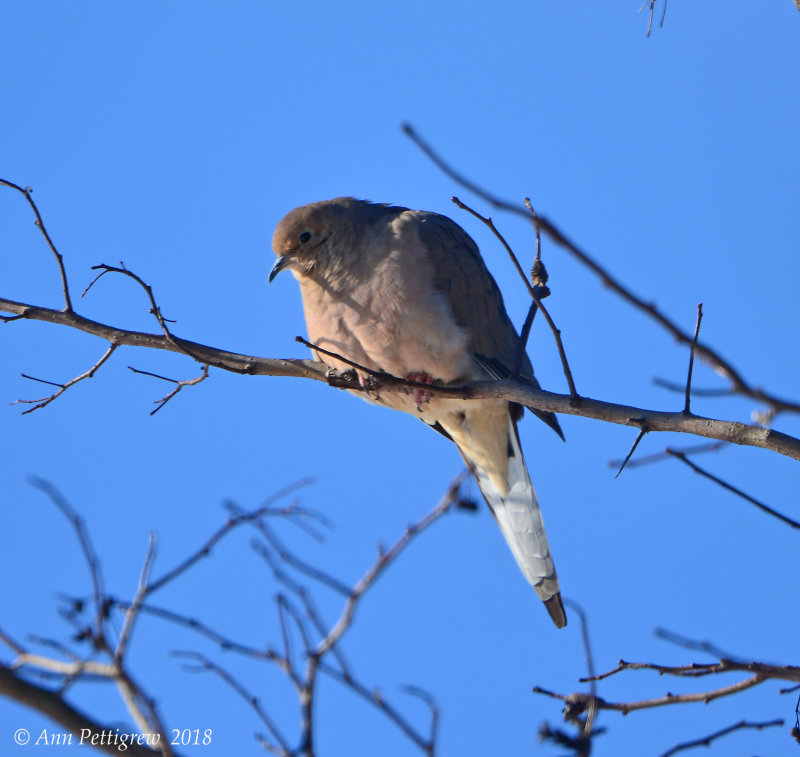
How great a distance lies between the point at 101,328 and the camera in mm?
3594

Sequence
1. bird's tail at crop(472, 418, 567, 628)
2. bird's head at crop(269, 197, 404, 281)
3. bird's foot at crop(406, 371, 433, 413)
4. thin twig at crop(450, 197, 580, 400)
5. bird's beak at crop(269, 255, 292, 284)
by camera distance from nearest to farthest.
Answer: thin twig at crop(450, 197, 580, 400) < bird's foot at crop(406, 371, 433, 413) < bird's tail at crop(472, 418, 567, 628) < bird's head at crop(269, 197, 404, 281) < bird's beak at crop(269, 255, 292, 284)

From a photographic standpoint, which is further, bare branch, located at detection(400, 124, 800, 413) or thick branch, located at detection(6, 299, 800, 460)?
thick branch, located at detection(6, 299, 800, 460)

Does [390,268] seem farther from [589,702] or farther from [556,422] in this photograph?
[589,702]

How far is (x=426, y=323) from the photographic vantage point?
177 inches

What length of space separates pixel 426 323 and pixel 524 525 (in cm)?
129

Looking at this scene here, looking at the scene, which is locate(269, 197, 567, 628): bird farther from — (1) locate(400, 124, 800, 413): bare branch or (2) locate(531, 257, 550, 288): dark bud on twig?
(1) locate(400, 124, 800, 413): bare branch

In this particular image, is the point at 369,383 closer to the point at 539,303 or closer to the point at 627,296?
the point at 539,303

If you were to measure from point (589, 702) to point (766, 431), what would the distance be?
3.06 feet

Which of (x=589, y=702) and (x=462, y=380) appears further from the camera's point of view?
(x=462, y=380)

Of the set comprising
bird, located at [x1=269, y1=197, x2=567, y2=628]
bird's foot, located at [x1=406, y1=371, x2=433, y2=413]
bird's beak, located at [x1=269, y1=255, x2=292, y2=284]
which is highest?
bird's beak, located at [x1=269, y1=255, x2=292, y2=284]

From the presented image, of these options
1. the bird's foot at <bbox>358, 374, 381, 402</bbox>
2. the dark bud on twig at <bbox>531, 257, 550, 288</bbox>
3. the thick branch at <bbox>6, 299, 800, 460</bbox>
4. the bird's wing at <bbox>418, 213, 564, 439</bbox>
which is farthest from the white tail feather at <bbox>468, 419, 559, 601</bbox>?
the dark bud on twig at <bbox>531, 257, 550, 288</bbox>

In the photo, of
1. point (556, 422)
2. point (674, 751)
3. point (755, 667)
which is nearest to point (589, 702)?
point (674, 751)

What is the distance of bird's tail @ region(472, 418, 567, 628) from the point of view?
4.68m

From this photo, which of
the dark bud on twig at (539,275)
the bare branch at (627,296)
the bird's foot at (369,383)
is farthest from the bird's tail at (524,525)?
the bare branch at (627,296)
